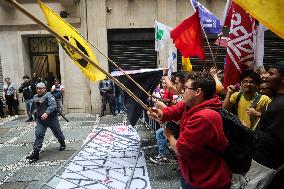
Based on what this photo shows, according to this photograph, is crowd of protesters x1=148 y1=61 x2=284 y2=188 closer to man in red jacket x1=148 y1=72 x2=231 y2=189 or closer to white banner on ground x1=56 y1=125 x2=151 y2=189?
man in red jacket x1=148 y1=72 x2=231 y2=189

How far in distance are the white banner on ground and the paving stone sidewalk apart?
1.01 ft

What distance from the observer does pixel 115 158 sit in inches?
261

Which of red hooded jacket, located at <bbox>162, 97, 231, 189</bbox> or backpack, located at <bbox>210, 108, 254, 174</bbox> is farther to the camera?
backpack, located at <bbox>210, 108, 254, 174</bbox>

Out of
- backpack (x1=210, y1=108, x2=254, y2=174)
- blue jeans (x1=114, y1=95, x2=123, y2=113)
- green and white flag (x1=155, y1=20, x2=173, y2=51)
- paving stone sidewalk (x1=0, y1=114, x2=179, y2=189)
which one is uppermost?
green and white flag (x1=155, y1=20, x2=173, y2=51)

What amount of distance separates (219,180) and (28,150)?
6.46m

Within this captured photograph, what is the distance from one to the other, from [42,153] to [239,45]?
18.3 feet

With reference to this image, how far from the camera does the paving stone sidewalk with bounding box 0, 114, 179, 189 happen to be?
224 inches

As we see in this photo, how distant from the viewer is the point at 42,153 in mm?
7645

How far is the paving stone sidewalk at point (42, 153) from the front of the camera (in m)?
5.69

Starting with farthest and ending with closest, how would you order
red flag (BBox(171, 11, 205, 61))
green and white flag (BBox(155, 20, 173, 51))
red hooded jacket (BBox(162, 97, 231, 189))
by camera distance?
green and white flag (BBox(155, 20, 173, 51)) < red flag (BBox(171, 11, 205, 61)) < red hooded jacket (BBox(162, 97, 231, 189))

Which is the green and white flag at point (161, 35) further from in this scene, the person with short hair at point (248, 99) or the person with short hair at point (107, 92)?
the person with short hair at point (248, 99)

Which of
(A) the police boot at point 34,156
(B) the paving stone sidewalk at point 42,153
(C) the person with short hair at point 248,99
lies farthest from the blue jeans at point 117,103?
(C) the person with short hair at point 248,99

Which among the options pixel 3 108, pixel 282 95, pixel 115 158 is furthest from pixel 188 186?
pixel 3 108

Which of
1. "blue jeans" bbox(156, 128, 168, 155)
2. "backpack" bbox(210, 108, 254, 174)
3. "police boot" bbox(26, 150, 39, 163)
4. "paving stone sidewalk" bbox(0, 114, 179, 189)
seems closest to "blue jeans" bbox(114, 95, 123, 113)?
"paving stone sidewalk" bbox(0, 114, 179, 189)
